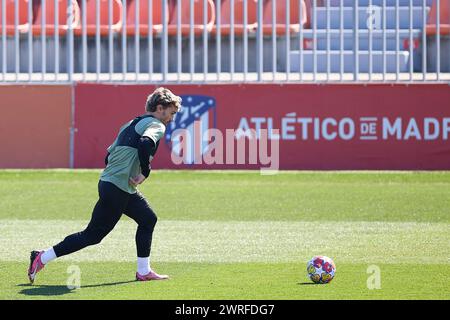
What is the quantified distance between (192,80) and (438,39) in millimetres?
4088

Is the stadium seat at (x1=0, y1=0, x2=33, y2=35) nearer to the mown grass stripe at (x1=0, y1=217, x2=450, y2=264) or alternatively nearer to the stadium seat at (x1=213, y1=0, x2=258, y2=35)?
the stadium seat at (x1=213, y1=0, x2=258, y2=35)

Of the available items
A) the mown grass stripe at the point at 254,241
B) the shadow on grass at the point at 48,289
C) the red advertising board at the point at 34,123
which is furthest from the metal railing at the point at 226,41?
the shadow on grass at the point at 48,289

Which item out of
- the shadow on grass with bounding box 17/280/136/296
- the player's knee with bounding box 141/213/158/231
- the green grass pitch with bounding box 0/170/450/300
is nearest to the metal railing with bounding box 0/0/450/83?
the green grass pitch with bounding box 0/170/450/300

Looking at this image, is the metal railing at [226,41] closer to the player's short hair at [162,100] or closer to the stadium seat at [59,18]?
the stadium seat at [59,18]

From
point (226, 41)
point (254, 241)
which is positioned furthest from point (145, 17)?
point (254, 241)

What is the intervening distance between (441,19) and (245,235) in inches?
356

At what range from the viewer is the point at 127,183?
31.3 ft

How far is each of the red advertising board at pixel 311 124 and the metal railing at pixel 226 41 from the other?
1.03 feet

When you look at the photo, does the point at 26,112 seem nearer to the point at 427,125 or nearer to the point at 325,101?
the point at 325,101

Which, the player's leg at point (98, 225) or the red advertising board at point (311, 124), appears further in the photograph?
the red advertising board at point (311, 124)

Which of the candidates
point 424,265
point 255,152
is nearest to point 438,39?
point 255,152

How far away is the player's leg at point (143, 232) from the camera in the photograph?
9.62 meters

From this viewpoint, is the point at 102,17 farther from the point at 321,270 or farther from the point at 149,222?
the point at 321,270

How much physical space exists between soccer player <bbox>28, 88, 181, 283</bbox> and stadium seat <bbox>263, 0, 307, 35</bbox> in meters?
11.0
